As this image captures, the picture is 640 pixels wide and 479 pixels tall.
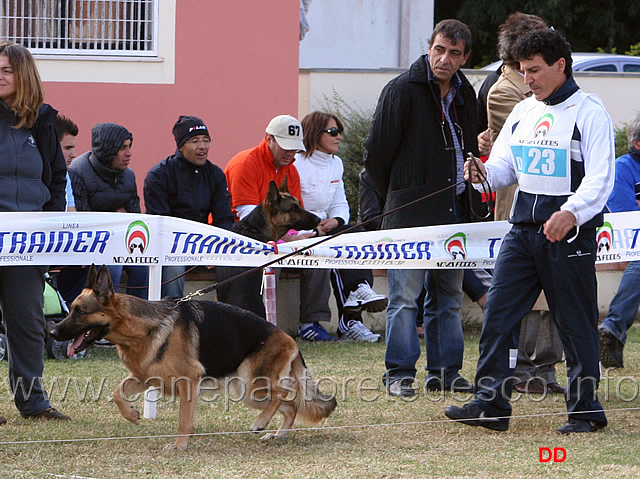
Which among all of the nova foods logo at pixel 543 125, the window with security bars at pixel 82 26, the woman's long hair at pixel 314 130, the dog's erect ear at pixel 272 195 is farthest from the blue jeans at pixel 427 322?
the window with security bars at pixel 82 26

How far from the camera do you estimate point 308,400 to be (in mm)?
5570

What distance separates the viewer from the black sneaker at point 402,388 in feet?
21.7

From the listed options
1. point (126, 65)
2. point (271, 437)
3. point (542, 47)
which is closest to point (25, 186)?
point (271, 437)

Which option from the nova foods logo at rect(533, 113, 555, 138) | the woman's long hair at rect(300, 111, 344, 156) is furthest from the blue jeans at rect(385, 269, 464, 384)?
the woman's long hair at rect(300, 111, 344, 156)

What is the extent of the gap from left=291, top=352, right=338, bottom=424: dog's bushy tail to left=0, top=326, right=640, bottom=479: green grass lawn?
0.12 metres

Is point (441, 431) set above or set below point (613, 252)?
below

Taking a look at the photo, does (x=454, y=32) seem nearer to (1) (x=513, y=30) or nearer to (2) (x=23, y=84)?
(1) (x=513, y=30)

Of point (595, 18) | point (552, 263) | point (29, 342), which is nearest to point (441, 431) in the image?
point (552, 263)

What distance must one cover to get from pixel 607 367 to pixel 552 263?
269cm

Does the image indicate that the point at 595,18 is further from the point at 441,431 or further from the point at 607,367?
the point at 441,431

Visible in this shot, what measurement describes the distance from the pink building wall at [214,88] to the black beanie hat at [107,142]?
3.64 meters

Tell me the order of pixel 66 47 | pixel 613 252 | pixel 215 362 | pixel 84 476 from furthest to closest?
pixel 66 47 → pixel 613 252 → pixel 215 362 → pixel 84 476

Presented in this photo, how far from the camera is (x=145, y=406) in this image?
5965 millimetres

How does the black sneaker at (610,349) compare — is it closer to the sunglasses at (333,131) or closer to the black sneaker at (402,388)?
the black sneaker at (402,388)
